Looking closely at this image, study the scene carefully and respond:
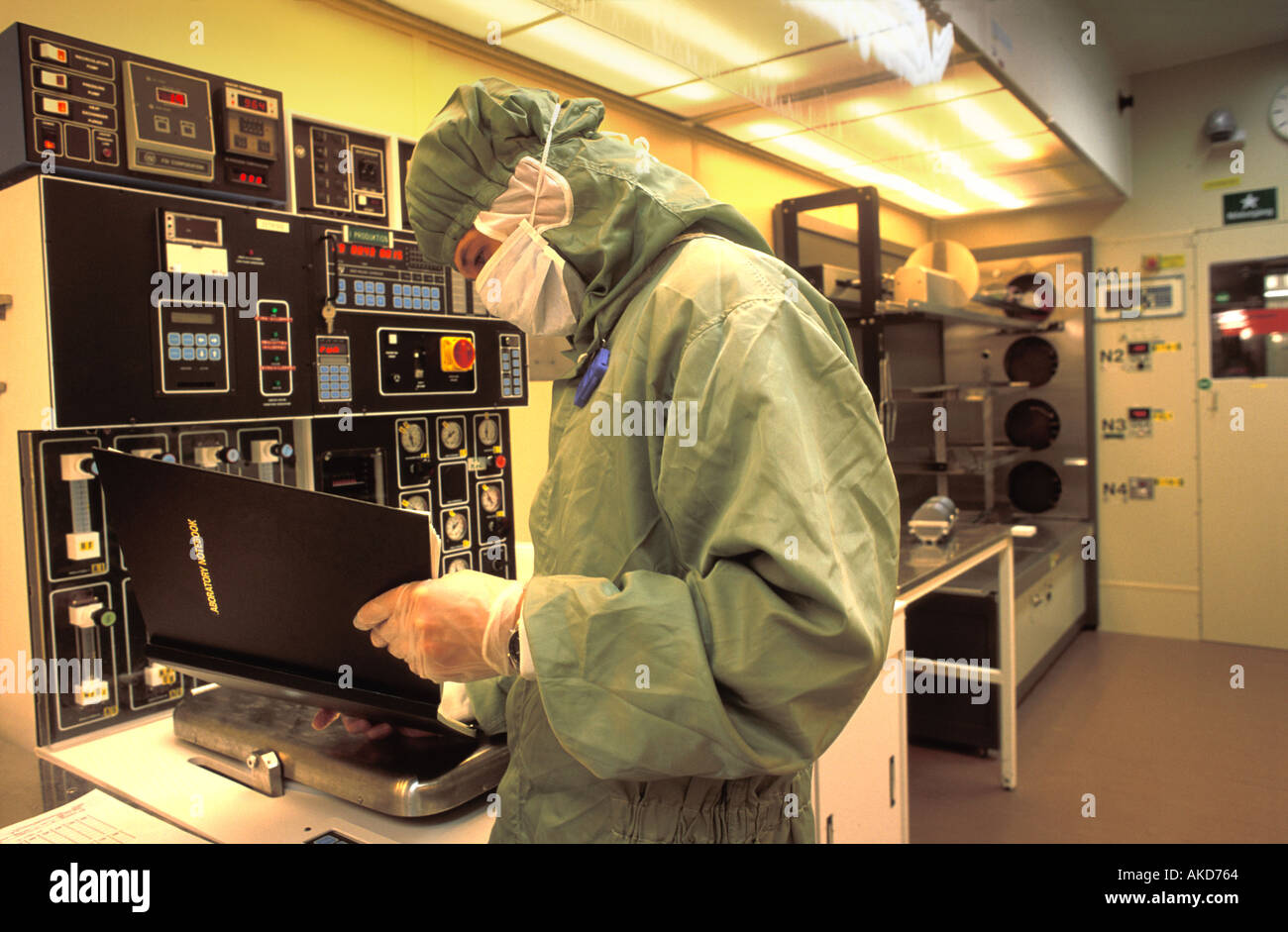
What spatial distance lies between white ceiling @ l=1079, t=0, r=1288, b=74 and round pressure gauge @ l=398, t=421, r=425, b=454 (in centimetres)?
410

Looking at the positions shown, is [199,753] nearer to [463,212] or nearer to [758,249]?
[463,212]

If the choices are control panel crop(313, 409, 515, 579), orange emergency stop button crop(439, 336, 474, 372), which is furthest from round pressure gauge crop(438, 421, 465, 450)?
orange emergency stop button crop(439, 336, 474, 372)

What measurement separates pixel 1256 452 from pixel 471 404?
4.95 m

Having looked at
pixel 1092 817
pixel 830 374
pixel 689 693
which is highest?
pixel 830 374

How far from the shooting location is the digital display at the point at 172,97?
5.21 ft

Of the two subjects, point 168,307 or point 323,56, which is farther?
point 323,56

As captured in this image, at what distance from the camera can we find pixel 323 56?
8.36 ft

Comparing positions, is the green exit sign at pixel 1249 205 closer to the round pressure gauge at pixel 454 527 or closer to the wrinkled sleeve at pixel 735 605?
the round pressure gauge at pixel 454 527

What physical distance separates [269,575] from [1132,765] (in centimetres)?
358

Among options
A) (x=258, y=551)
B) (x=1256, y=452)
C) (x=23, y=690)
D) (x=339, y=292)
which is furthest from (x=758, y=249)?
(x=1256, y=452)

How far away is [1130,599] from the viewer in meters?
5.45

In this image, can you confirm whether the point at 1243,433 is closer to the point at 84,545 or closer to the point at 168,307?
the point at 168,307

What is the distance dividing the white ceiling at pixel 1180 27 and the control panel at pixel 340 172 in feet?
12.8

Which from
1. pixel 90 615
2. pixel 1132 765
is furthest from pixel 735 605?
pixel 1132 765
